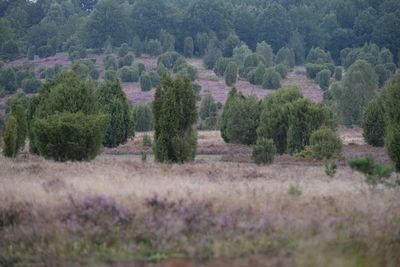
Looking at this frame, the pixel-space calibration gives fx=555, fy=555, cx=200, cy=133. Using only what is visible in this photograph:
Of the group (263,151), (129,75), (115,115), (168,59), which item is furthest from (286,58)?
(263,151)

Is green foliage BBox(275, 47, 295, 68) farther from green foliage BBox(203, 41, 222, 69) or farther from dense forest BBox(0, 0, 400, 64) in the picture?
green foliage BBox(203, 41, 222, 69)

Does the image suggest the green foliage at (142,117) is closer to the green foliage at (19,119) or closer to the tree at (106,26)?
the green foliage at (19,119)

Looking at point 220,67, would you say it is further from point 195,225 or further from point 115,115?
point 195,225

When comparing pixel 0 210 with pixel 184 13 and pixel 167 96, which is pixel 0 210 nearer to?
pixel 167 96

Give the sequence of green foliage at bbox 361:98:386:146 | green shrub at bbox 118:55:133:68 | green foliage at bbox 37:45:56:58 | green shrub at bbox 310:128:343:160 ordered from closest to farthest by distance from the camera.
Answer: green shrub at bbox 310:128:343:160, green foliage at bbox 361:98:386:146, green shrub at bbox 118:55:133:68, green foliage at bbox 37:45:56:58

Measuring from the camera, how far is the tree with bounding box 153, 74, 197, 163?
77.4 feet

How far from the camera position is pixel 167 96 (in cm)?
2395

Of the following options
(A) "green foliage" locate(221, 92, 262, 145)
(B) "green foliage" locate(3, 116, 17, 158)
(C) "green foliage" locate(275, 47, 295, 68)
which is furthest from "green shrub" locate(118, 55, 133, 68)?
(B) "green foliage" locate(3, 116, 17, 158)

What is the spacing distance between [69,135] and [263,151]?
30.3 ft

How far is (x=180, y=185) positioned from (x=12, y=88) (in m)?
80.1

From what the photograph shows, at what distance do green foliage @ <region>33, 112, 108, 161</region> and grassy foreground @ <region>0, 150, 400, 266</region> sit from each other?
8581 millimetres

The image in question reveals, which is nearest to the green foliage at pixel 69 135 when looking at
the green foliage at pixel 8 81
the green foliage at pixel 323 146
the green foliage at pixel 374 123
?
the green foliage at pixel 323 146

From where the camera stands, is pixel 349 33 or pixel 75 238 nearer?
pixel 75 238

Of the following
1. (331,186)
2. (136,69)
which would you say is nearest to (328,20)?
(136,69)
